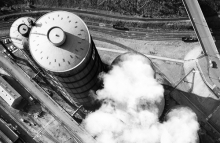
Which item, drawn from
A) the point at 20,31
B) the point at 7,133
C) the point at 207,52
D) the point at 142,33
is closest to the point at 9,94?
the point at 7,133

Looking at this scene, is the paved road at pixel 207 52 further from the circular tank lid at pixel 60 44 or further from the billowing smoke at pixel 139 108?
the circular tank lid at pixel 60 44

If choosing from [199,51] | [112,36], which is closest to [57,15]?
[112,36]

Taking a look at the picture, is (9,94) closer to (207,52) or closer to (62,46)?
(62,46)

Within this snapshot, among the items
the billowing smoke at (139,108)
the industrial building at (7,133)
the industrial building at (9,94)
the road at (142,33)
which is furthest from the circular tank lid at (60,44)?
the industrial building at (7,133)

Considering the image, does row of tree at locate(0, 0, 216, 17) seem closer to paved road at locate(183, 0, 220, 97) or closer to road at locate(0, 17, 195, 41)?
paved road at locate(183, 0, 220, 97)

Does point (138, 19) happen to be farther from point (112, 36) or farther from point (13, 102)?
point (13, 102)

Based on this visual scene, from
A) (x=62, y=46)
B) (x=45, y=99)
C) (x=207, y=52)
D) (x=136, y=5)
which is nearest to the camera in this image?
(x=62, y=46)

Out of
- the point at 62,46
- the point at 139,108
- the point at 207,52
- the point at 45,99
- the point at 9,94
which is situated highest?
the point at 62,46
